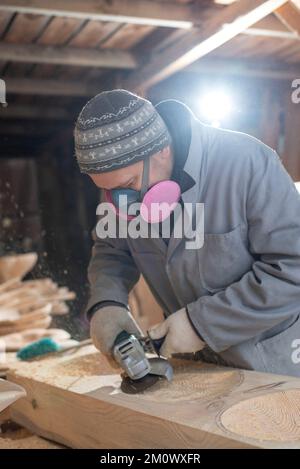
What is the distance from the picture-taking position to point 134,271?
2.47 m

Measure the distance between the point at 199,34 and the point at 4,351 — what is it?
7.07 ft

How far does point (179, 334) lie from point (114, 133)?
0.70m

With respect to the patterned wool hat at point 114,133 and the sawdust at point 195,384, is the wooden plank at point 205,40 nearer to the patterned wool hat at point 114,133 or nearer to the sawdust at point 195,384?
the patterned wool hat at point 114,133

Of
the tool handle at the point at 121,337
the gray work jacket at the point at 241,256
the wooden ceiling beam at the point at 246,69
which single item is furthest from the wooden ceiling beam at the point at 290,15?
the tool handle at the point at 121,337

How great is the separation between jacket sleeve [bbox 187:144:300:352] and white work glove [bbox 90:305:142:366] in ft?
0.99

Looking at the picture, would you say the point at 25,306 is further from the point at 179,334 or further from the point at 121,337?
the point at 179,334

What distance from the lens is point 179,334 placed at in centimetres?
198

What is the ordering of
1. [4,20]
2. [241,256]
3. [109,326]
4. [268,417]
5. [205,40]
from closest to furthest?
[268,417] < [241,256] < [109,326] < [205,40] < [4,20]

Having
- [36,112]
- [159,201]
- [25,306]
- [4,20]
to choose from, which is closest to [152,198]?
[159,201]

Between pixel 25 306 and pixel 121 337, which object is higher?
pixel 121 337

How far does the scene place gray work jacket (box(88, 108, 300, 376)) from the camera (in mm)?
1914

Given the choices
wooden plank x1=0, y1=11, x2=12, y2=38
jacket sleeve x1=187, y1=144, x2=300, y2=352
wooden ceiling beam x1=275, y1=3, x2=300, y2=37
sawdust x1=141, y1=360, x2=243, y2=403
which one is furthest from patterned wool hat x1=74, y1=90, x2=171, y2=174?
wooden plank x1=0, y1=11, x2=12, y2=38

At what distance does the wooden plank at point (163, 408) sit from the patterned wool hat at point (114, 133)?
75cm

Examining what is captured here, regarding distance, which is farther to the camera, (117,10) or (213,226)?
(117,10)
